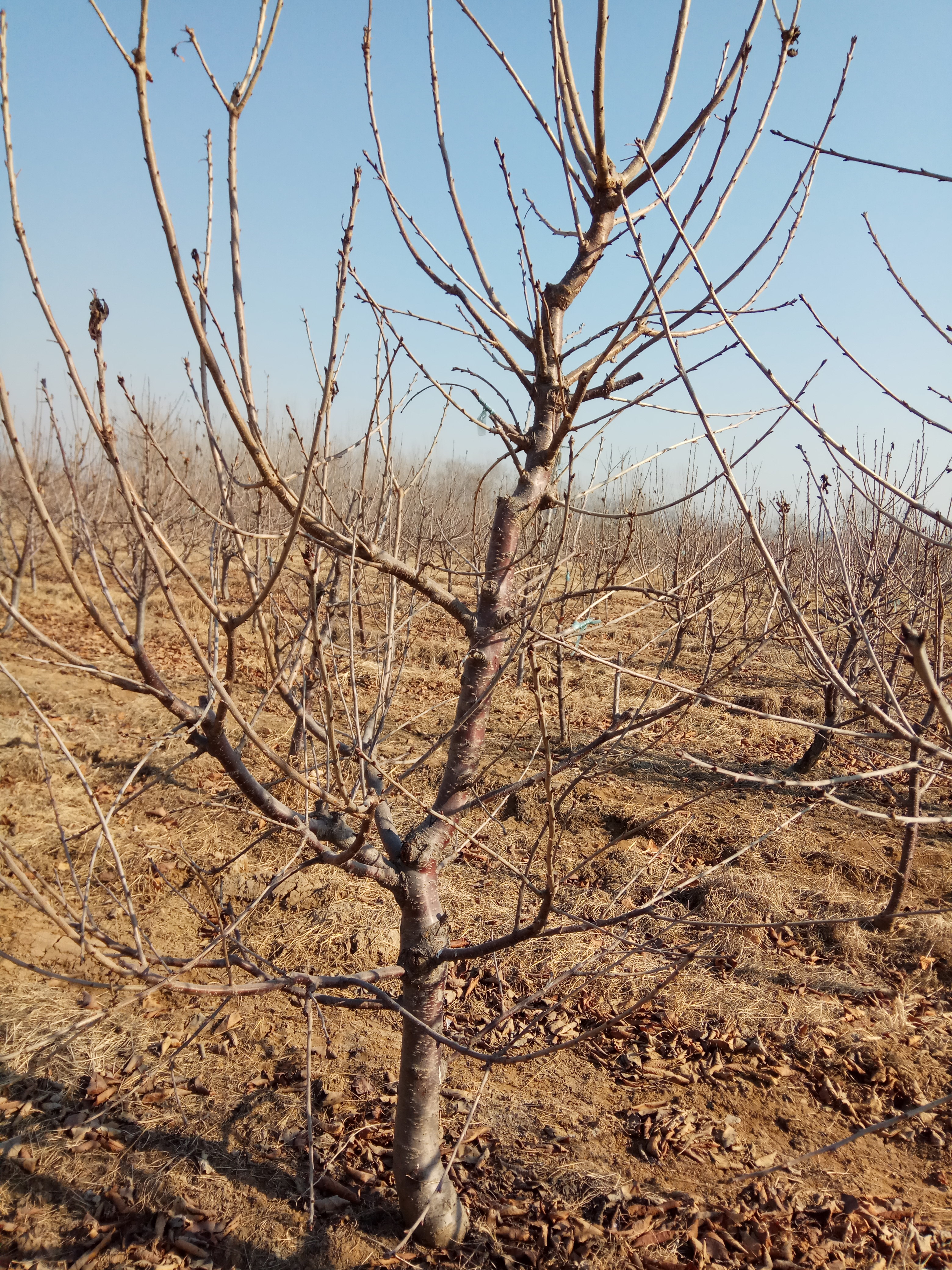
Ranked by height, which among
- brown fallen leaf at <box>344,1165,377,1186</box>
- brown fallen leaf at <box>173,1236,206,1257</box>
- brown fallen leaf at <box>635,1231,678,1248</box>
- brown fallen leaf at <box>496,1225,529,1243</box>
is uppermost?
brown fallen leaf at <box>635,1231,678,1248</box>

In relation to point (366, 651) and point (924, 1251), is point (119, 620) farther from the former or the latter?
point (924, 1251)

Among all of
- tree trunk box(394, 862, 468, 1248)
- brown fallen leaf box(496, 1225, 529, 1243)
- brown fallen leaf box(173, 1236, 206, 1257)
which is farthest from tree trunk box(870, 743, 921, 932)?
brown fallen leaf box(173, 1236, 206, 1257)

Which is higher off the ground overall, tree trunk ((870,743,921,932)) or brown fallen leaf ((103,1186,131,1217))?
tree trunk ((870,743,921,932))

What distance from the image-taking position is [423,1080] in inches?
83.3

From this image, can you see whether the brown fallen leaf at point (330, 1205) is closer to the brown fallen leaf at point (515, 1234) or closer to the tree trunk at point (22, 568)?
the brown fallen leaf at point (515, 1234)

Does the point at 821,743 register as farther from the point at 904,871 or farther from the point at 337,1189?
the point at 337,1189

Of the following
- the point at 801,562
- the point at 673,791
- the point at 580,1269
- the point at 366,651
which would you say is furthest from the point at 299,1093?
the point at 801,562

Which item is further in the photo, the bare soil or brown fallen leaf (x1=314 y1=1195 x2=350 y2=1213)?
brown fallen leaf (x1=314 y1=1195 x2=350 y2=1213)

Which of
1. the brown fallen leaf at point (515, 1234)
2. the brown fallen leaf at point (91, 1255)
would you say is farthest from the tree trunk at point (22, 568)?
the brown fallen leaf at point (515, 1234)

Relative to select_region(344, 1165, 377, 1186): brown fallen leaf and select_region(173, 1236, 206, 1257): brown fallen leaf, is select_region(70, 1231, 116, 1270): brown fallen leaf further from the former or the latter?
select_region(344, 1165, 377, 1186): brown fallen leaf

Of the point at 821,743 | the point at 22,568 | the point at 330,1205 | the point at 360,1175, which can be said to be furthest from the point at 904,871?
the point at 22,568

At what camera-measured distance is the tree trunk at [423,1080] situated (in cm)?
199

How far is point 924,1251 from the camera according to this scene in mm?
2346

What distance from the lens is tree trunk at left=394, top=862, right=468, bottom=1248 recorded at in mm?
1990
